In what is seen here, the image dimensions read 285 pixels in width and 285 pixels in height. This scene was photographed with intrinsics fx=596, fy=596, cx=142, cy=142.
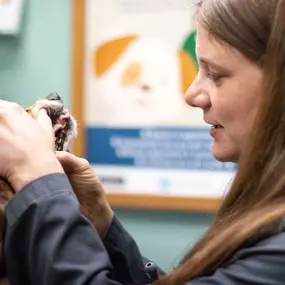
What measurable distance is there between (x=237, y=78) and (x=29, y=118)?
253 millimetres

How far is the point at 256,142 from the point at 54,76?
3.44ft

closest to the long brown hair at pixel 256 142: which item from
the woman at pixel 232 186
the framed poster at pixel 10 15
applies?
the woman at pixel 232 186

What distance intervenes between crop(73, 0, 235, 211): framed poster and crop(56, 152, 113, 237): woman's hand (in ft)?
2.09

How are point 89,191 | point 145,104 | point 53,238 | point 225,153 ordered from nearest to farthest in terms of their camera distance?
1. point 53,238
2. point 225,153
3. point 89,191
4. point 145,104

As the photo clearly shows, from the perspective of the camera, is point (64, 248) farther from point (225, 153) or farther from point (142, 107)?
point (142, 107)

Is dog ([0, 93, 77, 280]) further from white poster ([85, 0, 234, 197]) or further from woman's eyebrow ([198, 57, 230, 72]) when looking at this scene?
white poster ([85, 0, 234, 197])

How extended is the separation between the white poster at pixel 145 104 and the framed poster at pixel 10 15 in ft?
0.62

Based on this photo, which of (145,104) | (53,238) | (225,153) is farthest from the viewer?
(145,104)

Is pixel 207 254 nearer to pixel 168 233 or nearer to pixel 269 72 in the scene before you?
pixel 269 72

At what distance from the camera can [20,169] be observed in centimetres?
68

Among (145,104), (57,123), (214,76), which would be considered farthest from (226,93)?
(145,104)

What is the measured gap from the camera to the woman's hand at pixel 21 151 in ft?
2.22

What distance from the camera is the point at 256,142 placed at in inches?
27.2

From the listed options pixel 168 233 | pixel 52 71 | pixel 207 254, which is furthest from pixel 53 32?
pixel 207 254
